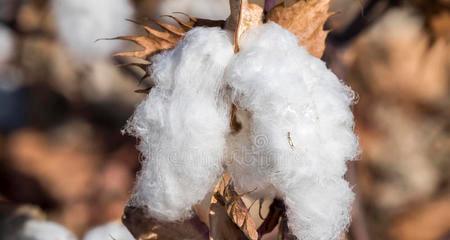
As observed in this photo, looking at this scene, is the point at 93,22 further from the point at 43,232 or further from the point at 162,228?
the point at 162,228

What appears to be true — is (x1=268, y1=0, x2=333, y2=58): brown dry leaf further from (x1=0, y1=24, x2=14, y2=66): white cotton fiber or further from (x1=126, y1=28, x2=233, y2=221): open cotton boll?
(x1=0, y1=24, x2=14, y2=66): white cotton fiber

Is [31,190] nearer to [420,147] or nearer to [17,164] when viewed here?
[17,164]

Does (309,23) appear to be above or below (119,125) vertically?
above

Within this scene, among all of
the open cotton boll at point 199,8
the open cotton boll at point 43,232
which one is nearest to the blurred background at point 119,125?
→ the open cotton boll at point 199,8

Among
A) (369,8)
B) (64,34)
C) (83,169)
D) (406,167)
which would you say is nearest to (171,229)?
(369,8)

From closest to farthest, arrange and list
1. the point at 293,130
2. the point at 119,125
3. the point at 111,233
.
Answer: the point at 293,130 → the point at 111,233 → the point at 119,125

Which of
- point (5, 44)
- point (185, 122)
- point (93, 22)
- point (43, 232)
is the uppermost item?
point (185, 122)

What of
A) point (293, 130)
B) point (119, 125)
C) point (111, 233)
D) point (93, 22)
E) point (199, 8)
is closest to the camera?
point (293, 130)

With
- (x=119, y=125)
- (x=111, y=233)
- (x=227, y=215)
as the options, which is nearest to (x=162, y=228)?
(x=227, y=215)
